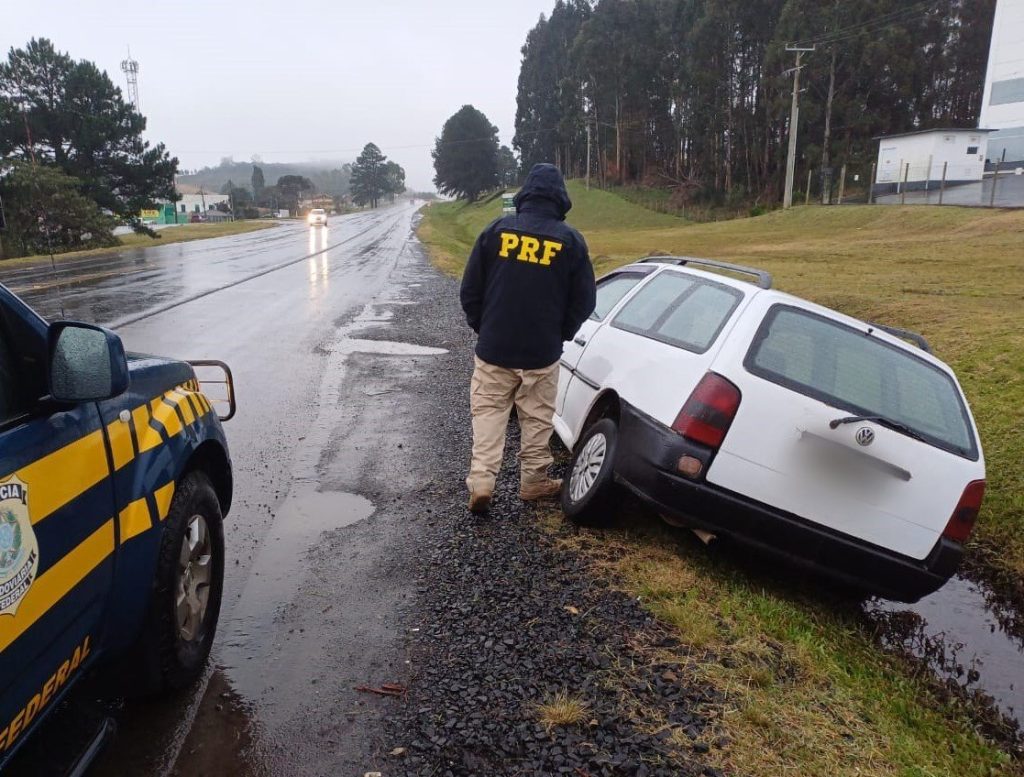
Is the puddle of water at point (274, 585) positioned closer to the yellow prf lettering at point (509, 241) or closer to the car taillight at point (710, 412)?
the yellow prf lettering at point (509, 241)

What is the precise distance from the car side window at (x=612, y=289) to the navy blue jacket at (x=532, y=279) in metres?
0.95

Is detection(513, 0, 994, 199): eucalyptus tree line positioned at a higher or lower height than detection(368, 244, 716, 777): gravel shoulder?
higher

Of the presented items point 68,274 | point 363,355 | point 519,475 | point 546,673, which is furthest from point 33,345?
point 68,274

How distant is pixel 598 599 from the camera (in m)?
3.61

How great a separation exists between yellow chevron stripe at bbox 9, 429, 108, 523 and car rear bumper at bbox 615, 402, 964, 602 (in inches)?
98.4

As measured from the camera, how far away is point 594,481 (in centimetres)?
434

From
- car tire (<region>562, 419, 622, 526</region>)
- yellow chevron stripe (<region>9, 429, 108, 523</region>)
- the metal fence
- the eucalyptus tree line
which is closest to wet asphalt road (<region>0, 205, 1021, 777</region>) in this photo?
yellow chevron stripe (<region>9, 429, 108, 523</region>)

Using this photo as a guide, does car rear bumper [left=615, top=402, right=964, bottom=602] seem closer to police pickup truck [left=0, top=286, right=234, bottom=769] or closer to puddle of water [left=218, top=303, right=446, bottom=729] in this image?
puddle of water [left=218, top=303, right=446, bottom=729]

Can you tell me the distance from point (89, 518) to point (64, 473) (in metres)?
0.17

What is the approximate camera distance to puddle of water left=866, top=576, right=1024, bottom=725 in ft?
12.0

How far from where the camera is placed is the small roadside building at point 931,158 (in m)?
40.0

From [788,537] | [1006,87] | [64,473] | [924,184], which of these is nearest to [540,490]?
[788,537]

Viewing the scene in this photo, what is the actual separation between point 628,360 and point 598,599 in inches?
59.9

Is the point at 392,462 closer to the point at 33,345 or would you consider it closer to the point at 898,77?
the point at 33,345
